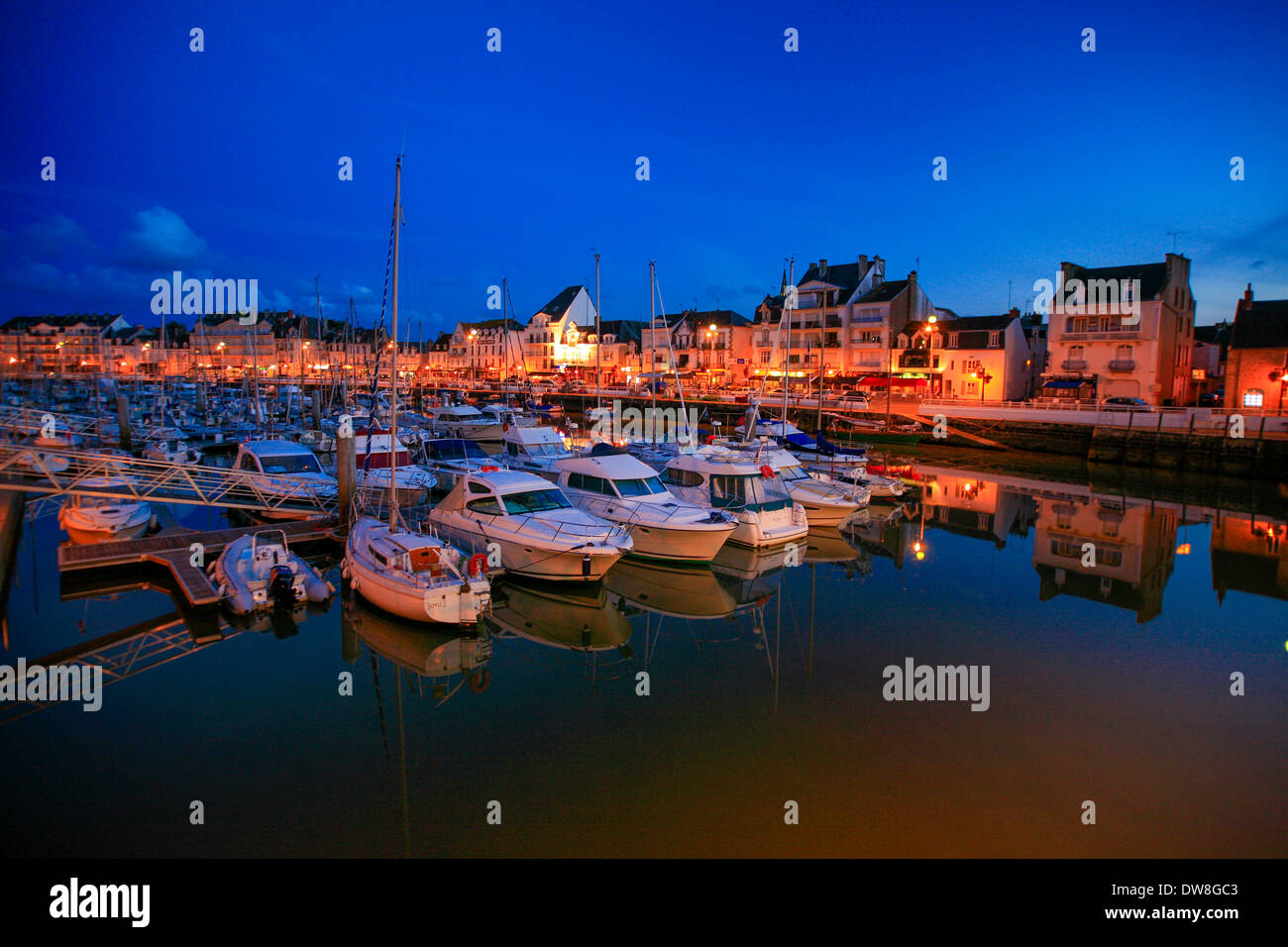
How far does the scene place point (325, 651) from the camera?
1339 centimetres

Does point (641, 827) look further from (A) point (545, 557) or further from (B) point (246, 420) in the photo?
(B) point (246, 420)

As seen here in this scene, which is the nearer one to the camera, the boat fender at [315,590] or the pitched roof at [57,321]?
the boat fender at [315,590]

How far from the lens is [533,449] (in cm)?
2873

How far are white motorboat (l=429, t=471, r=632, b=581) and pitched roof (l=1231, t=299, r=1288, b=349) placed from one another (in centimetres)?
4855

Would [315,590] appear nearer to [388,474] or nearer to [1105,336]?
[388,474]

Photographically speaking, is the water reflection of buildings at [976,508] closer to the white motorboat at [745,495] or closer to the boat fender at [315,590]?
the white motorboat at [745,495]

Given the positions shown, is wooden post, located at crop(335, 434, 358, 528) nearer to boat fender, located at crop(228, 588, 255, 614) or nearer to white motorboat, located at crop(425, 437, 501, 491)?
boat fender, located at crop(228, 588, 255, 614)

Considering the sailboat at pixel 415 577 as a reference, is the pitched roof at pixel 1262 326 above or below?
above

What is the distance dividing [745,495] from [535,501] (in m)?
6.71

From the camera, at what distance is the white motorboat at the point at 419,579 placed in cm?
1376

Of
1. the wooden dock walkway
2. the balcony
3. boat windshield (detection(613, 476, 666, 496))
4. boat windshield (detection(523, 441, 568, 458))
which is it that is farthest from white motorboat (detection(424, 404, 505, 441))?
the balcony

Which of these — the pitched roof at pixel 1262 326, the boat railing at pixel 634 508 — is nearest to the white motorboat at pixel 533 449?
the boat railing at pixel 634 508

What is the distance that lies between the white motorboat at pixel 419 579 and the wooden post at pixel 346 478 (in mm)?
4735

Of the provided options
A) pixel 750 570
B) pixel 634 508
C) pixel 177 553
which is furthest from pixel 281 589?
pixel 750 570
